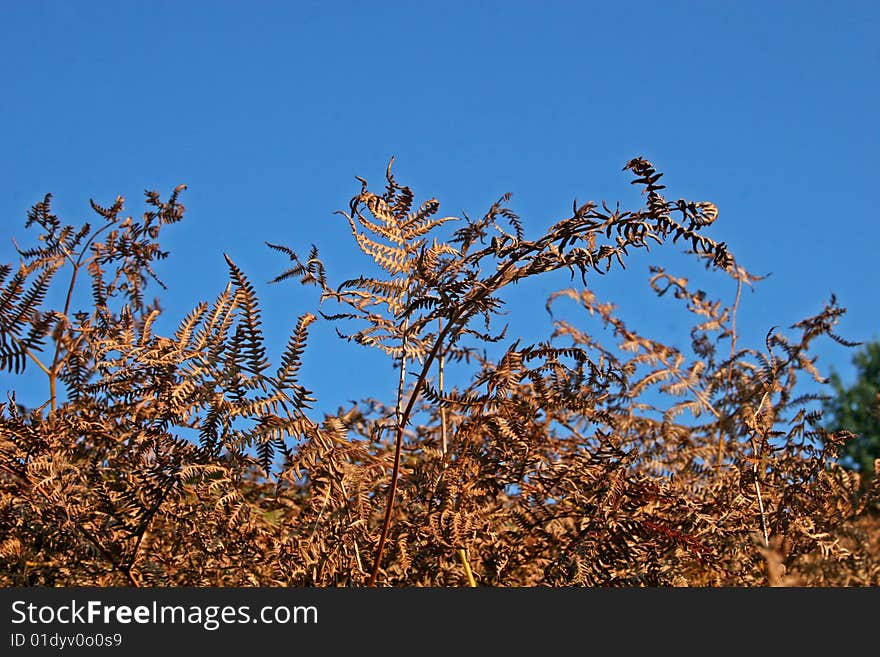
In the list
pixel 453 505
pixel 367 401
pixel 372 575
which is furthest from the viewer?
pixel 367 401

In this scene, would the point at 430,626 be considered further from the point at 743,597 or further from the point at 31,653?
the point at 31,653

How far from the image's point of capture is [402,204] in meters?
2.96

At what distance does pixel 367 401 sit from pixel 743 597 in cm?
217

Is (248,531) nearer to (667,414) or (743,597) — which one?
(743,597)

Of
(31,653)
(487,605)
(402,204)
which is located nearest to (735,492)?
(487,605)

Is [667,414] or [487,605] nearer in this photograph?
[487,605]

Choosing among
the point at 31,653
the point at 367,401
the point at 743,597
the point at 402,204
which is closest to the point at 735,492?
the point at 743,597

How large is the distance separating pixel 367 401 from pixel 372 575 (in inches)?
70.1

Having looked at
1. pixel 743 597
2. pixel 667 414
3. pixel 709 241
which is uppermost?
pixel 667 414

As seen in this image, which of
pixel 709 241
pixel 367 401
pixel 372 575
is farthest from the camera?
pixel 367 401

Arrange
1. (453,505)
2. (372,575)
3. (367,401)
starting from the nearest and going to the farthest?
1. (372,575)
2. (453,505)
3. (367,401)

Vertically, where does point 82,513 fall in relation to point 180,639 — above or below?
above

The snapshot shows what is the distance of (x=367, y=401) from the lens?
425 cm

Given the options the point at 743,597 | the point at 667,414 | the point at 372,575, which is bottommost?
the point at 743,597
